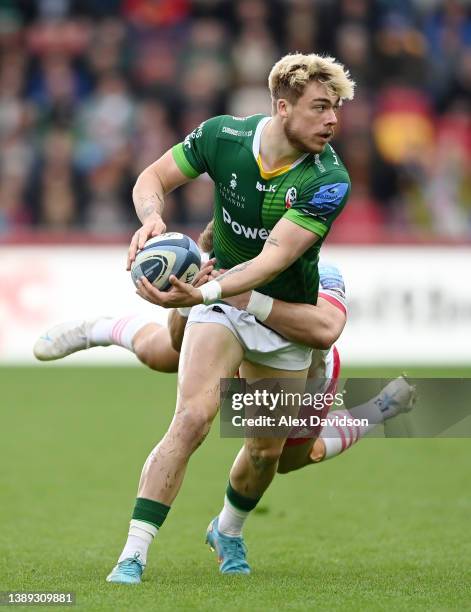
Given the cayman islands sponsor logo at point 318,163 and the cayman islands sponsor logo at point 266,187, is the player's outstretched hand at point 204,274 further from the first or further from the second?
the cayman islands sponsor logo at point 318,163

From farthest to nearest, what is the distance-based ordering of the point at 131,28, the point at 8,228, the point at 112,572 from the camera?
the point at 131,28, the point at 8,228, the point at 112,572

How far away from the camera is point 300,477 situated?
9891 mm

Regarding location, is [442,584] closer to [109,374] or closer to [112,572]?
[112,572]

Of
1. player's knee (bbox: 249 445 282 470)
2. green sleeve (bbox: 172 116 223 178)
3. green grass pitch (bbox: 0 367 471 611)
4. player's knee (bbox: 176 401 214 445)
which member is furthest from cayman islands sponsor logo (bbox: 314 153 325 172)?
green grass pitch (bbox: 0 367 471 611)

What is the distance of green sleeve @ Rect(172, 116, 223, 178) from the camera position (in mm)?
6520

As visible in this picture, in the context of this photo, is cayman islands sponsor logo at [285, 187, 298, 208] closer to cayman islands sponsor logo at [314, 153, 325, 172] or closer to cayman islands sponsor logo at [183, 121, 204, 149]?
cayman islands sponsor logo at [314, 153, 325, 172]

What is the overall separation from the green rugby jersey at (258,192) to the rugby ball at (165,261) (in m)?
0.47

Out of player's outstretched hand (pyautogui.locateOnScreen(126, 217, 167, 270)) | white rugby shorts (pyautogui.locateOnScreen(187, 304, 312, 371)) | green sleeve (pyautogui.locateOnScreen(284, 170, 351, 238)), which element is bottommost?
white rugby shorts (pyautogui.locateOnScreen(187, 304, 312, 371))

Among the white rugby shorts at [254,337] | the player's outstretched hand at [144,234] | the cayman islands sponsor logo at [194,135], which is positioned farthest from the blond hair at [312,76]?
the white rugby shorts at [254,337]

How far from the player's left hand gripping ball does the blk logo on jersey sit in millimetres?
609

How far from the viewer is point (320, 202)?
6.16m

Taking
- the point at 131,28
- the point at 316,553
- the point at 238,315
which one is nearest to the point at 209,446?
the point at 316,553

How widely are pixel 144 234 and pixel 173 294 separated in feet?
1.32

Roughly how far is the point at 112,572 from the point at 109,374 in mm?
9381
